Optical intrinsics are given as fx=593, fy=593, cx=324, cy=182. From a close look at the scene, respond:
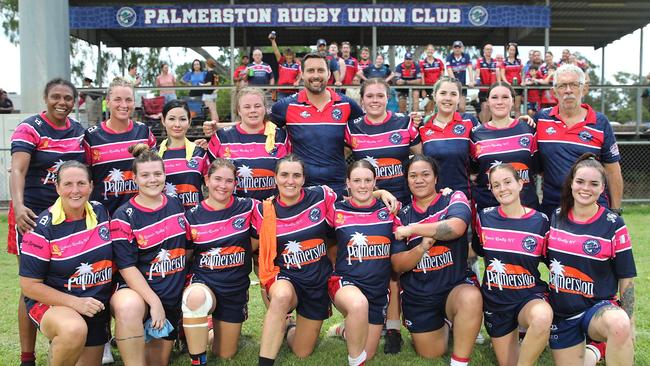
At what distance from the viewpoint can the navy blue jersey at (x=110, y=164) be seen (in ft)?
14.9

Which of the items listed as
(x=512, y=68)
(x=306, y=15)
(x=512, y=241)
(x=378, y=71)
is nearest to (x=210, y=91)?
(x=306, y=15)

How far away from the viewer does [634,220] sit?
1060cm

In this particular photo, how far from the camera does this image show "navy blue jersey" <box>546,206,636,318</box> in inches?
145

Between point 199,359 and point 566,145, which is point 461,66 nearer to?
point 566,145

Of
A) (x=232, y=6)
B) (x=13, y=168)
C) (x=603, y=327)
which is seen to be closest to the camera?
(x=603, y=327)

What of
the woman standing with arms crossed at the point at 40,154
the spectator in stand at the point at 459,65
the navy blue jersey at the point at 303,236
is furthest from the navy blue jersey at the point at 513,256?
the spectator in stand at the point at 459,65

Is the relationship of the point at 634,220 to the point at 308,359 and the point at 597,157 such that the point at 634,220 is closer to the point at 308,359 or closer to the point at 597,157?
the point at 597,157

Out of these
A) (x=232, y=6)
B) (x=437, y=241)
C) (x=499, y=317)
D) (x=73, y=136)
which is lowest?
(x=499, y=317)

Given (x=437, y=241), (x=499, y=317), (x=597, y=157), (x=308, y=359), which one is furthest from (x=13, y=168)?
(x=597, y=157)

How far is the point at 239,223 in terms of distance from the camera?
14.0 ft

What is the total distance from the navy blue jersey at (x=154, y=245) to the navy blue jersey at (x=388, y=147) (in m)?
1.57

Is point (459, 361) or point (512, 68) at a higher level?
point (512, 68)

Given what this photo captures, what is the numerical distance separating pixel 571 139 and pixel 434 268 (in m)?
1.40

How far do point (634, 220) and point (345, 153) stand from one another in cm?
775
